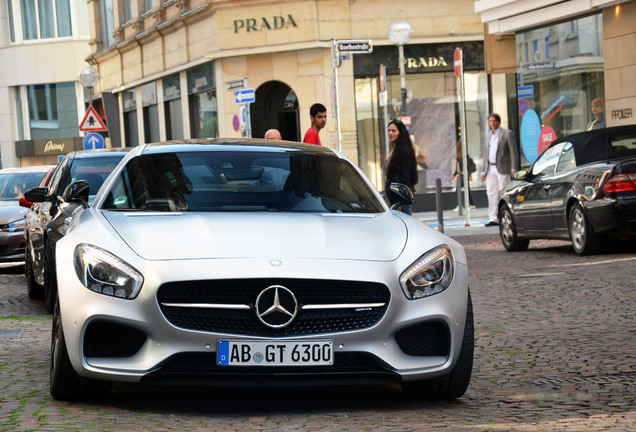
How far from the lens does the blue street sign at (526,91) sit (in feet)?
90.1

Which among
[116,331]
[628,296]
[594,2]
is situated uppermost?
[594,2]

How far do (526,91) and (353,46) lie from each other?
6221 mm

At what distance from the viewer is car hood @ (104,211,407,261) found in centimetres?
630

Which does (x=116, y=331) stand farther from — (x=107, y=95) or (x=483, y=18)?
(x=107, y=95)

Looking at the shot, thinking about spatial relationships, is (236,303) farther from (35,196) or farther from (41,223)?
(41,223)

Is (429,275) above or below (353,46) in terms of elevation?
below

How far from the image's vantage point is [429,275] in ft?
21.1

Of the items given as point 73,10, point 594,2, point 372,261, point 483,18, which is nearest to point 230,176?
point 372,261

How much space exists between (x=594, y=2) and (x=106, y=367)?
19.4 meters

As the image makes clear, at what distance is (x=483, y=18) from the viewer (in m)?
28.9

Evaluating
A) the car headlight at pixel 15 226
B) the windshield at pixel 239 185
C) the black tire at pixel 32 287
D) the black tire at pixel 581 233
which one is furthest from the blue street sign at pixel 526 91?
the windshield at pixel 239 185

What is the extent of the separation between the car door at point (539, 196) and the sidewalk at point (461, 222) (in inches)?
197

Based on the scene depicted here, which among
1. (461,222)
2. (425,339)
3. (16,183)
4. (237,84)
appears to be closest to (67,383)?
(425,339)

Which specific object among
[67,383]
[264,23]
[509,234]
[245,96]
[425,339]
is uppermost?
[264,23]
